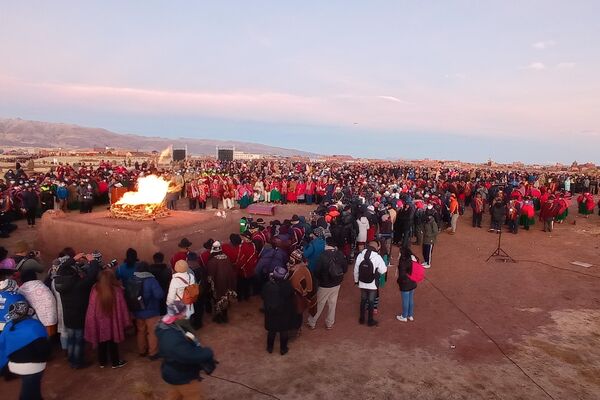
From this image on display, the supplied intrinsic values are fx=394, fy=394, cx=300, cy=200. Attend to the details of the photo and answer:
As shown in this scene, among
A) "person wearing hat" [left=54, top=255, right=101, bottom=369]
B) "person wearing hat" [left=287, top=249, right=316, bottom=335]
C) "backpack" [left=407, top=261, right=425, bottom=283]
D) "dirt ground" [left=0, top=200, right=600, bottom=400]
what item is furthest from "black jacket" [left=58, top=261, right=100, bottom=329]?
"backpack" [left=407, top=261, right=425, bottom=283]

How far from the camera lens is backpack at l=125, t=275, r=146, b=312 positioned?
613 cm

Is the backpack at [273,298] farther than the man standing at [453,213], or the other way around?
the man standing at [453,213]

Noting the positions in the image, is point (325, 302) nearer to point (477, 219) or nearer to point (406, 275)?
point (406, 275)

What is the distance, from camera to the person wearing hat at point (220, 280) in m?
7.59

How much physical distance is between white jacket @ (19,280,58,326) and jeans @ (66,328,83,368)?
0.33m

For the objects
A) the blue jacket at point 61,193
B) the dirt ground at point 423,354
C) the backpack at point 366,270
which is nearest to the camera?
the dirt ground at point 423,354

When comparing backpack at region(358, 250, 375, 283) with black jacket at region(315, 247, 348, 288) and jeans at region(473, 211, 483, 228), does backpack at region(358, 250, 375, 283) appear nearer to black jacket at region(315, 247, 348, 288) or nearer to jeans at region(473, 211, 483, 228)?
black jacket at region(315, 247, 348, 288)

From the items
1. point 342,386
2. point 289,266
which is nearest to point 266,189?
point 289,266

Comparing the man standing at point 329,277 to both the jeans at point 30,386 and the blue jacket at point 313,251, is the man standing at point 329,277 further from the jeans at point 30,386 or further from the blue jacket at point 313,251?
the jeans at point 30,386

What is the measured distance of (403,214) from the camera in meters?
13.7

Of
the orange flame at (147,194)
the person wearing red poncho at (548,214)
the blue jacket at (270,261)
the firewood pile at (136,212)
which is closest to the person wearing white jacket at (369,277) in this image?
the blue jacket at (270,261)

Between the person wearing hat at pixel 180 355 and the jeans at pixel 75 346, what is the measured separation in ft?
8.43

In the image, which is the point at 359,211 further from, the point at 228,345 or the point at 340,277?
the point at 228,345

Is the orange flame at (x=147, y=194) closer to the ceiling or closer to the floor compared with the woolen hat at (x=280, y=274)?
closer to the ceiling
